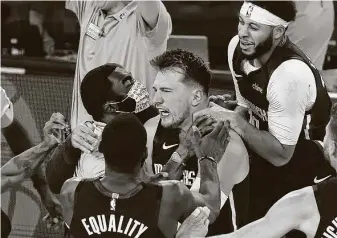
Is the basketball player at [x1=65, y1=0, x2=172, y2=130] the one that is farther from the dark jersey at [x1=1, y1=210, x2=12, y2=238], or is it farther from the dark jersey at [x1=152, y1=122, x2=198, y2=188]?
the dark jersey at [x1=1, y1=210, x2=12, y2=238]

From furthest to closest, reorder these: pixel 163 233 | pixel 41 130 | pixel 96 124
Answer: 1. pixel 41 130
2. pixel 96 124
3. pixel 163 233

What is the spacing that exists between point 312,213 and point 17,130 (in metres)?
1.12

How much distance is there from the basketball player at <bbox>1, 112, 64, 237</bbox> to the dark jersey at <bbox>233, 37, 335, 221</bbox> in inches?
27.1

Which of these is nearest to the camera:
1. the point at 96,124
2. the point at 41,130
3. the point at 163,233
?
the point at 163,233

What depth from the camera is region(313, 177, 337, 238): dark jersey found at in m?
2.41

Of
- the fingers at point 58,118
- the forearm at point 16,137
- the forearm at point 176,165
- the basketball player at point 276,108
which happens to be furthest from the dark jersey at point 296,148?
the forearm at point 16,137

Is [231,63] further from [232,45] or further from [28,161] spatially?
[28,161]

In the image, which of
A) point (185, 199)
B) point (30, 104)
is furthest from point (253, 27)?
point (30, 104)

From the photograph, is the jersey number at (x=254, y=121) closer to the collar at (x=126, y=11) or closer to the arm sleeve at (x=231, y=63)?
the arm sleeve at (x=231, y=63)

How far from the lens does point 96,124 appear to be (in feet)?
8.59

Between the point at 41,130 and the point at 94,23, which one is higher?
the point at 94,23

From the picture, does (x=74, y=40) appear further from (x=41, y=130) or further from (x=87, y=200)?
(x=87, y=200)

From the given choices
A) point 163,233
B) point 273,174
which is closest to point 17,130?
point 163,233

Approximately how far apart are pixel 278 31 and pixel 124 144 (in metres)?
0.59
